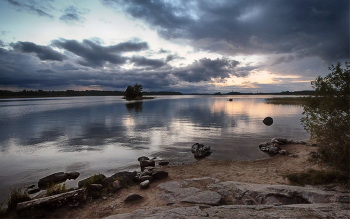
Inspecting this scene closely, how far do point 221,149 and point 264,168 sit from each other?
5.73m

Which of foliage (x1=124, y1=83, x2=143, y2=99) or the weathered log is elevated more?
foliage (x1=124, y1=83, x2=143, y2=99)

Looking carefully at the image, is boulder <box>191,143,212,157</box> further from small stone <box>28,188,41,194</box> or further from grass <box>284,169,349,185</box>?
small stone <box>28,188,41,194</box>

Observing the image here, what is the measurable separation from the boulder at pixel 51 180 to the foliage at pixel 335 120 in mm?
15380

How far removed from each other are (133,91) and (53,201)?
16251 centimetres

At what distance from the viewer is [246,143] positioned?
20500mm

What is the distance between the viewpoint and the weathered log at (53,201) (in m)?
7.61

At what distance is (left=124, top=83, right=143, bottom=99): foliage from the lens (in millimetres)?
163062

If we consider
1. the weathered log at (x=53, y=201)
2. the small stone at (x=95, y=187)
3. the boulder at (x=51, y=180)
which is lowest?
the boulder at (x=51, y=180)

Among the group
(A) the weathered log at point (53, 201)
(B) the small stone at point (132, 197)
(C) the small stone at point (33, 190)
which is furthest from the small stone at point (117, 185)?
(C) the small stone at point (33, 190)

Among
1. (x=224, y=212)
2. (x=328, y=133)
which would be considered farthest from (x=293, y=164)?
(x=224, y=212)

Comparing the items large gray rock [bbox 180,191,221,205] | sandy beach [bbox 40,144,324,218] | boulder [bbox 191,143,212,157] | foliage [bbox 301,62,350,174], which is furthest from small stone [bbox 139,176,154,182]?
foliage [bbox 301,62,350,174]

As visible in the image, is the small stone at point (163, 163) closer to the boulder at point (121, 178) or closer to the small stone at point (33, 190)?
the boulder at point (121, 178)

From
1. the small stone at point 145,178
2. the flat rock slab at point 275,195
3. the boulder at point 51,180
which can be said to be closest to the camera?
the flat rock slab at point 275,195

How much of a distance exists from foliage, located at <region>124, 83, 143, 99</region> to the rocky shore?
6135 inches
